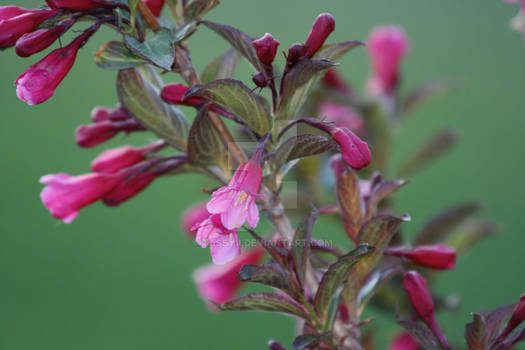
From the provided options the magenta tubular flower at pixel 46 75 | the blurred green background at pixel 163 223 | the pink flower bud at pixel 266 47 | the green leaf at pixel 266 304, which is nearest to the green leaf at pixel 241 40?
the pink flower bud at pixel 266 47

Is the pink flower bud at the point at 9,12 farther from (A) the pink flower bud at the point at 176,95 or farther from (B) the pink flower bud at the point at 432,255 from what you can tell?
(B) the pink flower bud at the point at 432,255

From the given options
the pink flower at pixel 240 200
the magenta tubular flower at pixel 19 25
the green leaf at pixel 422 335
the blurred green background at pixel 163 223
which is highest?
the magenta tubular flower at pixel 19 25

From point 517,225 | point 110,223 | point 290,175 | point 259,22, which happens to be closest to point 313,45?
point 290,175

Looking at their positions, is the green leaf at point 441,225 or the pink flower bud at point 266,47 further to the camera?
the green leaf at point 441,225

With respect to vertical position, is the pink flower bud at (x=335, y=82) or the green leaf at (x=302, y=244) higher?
the pink flower bud at (x=335, y=82)

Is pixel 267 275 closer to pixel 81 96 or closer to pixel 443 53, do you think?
pixel 81 96
